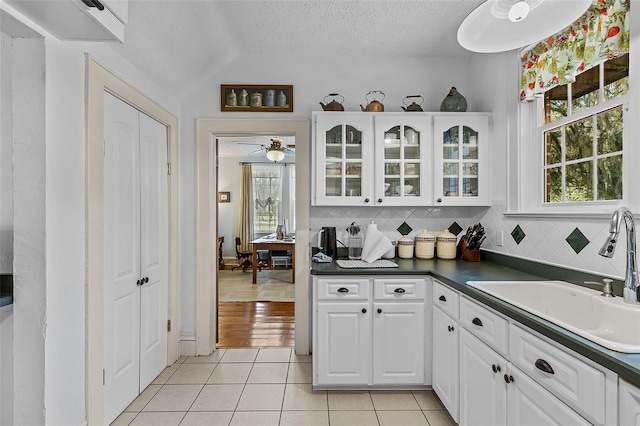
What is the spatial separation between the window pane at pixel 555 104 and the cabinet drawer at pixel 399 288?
1.35 metres

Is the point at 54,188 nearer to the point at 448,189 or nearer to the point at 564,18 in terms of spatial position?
the point at 564,18

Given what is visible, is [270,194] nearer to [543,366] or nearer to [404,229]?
[404,229]

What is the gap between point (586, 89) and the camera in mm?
1980

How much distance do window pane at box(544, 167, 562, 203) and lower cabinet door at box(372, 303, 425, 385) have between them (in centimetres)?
109

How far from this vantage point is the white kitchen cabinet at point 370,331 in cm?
243

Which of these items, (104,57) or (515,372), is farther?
(104,57)

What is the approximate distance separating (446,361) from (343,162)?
1606 mm

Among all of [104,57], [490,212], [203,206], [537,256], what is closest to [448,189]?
[490,212]

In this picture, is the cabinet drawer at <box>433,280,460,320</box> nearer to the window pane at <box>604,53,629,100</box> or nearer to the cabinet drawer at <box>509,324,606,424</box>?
the cabinet drawer at <box>509,324,606,424</box>

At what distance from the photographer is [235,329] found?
3811mm

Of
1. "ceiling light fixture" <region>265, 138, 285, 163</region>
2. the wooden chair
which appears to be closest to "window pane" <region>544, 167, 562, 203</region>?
"ceiling light fixture" <region>265, 138, 285, 163</region>

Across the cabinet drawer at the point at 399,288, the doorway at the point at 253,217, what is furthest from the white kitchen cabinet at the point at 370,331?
the doorway at the point at 253,217

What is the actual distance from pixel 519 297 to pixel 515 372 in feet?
2.09

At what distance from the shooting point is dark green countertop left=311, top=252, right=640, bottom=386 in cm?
98
